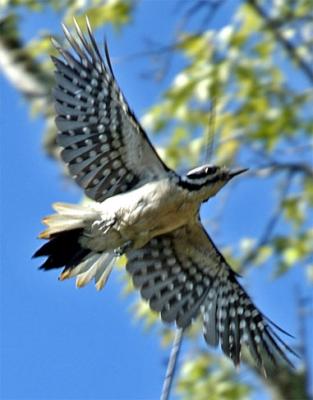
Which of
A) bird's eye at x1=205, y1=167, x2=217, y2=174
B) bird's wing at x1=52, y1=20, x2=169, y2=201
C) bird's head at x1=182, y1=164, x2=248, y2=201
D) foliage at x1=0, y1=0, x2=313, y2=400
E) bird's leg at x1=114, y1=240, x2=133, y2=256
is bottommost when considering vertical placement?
bird's leg at x1=114, y1=240, x2=133, y2=256

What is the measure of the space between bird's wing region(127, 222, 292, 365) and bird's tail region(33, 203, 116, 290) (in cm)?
26

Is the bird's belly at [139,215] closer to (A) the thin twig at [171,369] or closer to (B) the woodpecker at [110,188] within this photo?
(B) the woodpecker at [110,188]

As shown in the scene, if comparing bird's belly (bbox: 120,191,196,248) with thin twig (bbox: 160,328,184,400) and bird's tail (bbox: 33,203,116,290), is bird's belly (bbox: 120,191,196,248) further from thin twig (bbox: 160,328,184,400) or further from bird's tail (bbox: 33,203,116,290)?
thin twig (bbox: 160,328,184,400)

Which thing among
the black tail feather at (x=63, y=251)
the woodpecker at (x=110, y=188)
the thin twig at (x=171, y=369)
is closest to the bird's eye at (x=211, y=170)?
the woodpecker at (x=110, y=188)

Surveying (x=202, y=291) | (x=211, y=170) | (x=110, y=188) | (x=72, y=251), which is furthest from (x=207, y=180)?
(x=202, y=291)

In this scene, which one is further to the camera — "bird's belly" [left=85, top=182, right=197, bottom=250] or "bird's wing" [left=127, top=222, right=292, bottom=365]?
"bird's wing" [left=127, top=222, right=292, bottom=365]

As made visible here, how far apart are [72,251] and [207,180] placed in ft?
1.61

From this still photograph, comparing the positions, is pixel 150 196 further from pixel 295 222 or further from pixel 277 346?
pixel 295 222

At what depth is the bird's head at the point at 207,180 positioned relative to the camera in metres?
4.74

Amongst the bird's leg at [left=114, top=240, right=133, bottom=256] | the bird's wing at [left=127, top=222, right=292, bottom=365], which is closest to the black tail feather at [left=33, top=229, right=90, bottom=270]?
the bird's leg at [left=114, top=240, right=133, bottom=256]

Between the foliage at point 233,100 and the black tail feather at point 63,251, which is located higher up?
the foliage at point 233,100

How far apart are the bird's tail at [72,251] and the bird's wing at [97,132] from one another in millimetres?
102

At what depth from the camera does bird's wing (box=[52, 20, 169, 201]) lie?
486cm

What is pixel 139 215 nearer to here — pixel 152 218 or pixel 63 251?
pixel 152 218
